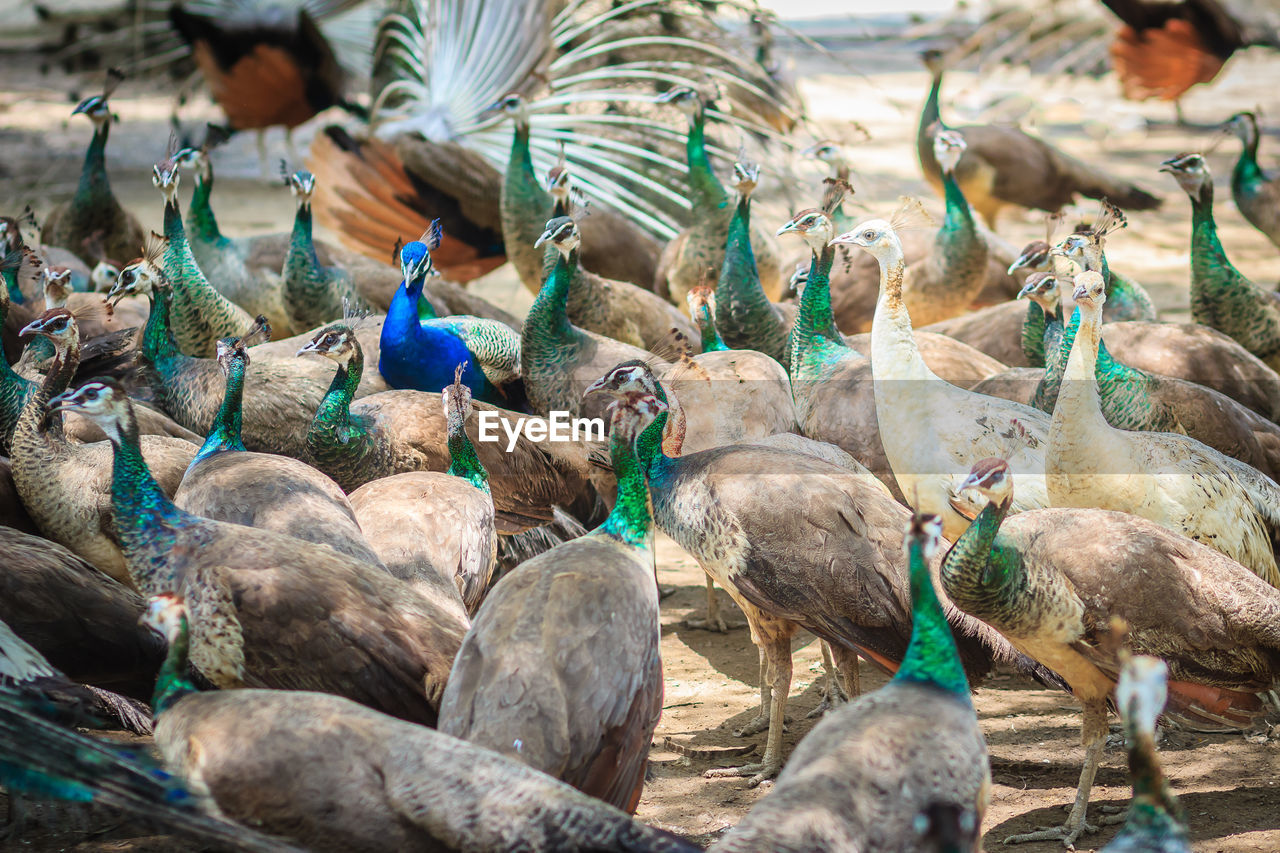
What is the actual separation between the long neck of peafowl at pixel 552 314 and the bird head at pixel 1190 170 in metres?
2.97

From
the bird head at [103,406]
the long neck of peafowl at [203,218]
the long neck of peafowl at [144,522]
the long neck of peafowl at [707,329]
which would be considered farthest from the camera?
the long neck of peafowl at [203,218]

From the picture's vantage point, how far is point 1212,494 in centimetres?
423

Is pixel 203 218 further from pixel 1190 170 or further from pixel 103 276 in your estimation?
pixel 1190 170

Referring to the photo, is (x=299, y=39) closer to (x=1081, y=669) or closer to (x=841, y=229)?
(x=841, y=229)

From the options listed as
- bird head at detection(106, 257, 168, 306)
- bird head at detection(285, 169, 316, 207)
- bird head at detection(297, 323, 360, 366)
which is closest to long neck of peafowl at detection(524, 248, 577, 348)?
bird head at detection(297, 323, 360, 366)

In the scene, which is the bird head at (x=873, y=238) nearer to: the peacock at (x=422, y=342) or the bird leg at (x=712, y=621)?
the bird leg at (x=712, y=621)

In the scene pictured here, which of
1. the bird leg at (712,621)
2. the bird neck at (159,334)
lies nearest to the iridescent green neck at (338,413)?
the bird neck at (159,334)

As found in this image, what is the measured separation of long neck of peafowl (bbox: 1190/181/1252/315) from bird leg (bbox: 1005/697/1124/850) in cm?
335

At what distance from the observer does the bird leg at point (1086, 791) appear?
3463mm

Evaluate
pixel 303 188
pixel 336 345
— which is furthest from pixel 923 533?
pixel 303 188

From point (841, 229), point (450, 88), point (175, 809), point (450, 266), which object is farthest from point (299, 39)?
point (175, 809)

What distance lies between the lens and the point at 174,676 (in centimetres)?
284

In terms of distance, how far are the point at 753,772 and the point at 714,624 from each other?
49.7 inches

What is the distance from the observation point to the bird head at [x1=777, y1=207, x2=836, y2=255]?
5.32 metres
